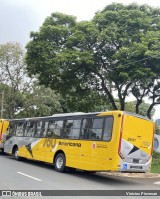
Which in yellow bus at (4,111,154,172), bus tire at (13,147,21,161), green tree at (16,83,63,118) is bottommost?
bus tire at (13,147,21,161)

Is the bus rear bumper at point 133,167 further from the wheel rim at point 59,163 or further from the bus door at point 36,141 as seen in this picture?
the bus door at point 36,141

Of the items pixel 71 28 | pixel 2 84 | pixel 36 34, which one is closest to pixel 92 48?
pixel 71 28

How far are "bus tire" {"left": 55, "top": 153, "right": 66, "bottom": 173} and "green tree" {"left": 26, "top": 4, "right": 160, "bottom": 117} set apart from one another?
6.36 m

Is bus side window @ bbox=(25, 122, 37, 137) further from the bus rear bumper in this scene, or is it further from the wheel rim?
the bus rear bumper

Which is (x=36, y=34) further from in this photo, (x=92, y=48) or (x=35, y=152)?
(x=35, y=152)

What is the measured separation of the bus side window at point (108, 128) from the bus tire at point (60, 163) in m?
3.13

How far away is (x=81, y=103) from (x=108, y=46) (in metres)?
7.97

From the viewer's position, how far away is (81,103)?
28.8 meters

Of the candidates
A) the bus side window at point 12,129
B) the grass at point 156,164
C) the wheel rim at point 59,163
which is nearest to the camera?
the wheel rim at point 59,163

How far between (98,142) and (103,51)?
954 centimetres

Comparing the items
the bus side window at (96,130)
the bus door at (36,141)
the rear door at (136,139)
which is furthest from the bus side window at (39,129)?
the rear door at (136,139)

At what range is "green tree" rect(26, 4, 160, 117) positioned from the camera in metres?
20.1

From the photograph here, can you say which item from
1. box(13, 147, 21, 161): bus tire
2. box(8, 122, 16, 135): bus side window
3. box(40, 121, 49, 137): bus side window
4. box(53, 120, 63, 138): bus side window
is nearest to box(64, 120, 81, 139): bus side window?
box(53, 120, 63, 138): bus side window

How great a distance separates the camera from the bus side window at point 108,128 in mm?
13466
